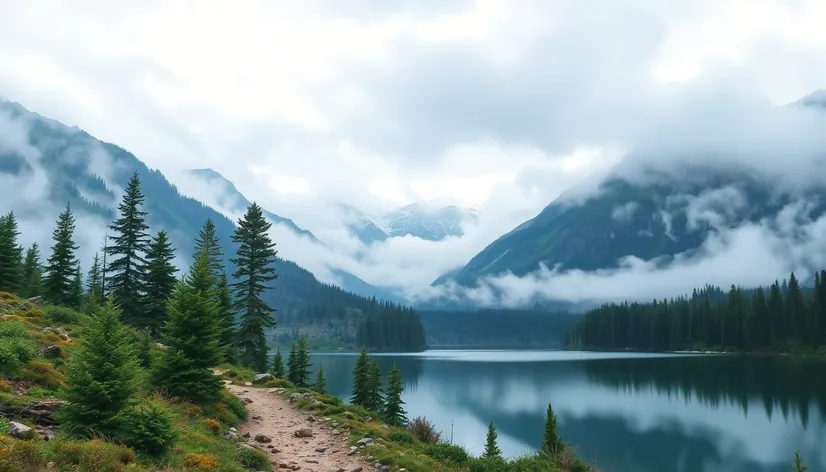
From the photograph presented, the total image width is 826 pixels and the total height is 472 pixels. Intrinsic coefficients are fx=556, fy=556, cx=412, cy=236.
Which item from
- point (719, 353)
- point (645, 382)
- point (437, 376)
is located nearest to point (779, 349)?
→ point (719, 353)

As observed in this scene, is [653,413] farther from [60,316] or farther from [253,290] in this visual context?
[60,316]

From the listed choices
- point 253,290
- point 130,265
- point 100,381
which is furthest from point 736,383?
point 100,381

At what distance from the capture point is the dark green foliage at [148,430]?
1683 cm

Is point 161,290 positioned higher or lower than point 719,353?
higher

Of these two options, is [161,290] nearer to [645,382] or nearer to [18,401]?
[18,401]

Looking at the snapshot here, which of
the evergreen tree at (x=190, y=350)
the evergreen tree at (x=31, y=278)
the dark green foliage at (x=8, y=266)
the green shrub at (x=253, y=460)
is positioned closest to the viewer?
the green shrub at (x=253, y=460)

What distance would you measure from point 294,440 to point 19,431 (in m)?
12.2

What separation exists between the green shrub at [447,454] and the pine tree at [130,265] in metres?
46.7

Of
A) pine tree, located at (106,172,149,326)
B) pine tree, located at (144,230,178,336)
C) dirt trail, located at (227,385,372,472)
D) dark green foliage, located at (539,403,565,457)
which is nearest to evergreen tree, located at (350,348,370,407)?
dirt trail, located at (227,385,372,472)

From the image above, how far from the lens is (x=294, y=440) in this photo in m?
25.2

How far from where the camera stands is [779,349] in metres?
170

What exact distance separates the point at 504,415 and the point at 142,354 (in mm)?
52859

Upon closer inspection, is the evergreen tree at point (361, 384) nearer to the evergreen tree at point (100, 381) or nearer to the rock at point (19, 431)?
the evergreen tree at point (100, 381)

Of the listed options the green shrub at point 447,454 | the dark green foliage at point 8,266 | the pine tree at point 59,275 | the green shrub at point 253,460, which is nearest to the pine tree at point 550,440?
the green shrub at point 447,454
